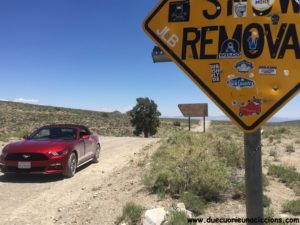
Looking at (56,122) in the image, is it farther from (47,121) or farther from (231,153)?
(231,153)

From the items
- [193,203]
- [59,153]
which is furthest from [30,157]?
[193,203]

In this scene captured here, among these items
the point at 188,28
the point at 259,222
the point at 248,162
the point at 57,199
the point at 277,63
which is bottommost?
the point at 57,199

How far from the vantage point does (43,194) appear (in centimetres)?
757

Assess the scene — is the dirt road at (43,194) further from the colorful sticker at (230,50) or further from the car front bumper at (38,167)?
the colorful sticker at (230,50)

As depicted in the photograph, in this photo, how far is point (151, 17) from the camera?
233 centimetres

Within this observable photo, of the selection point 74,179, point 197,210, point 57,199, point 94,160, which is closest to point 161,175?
point 197,210

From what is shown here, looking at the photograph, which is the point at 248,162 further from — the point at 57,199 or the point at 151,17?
the point at 57,199

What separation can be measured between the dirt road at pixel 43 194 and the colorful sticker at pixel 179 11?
4345 millimetres

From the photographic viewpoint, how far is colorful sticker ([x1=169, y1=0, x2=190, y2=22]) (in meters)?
2.29

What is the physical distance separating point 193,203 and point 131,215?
3.48 ft

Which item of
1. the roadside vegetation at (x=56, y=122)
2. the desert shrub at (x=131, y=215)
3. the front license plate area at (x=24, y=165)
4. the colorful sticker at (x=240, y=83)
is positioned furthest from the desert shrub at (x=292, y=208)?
the roadside vegetation at (x=56, y=122)

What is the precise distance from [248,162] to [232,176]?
579 cm

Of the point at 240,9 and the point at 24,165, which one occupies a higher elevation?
the point at 240,9

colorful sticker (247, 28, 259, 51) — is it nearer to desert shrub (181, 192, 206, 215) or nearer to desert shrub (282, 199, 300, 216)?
desert shrub (181, 192, 206, 215)
